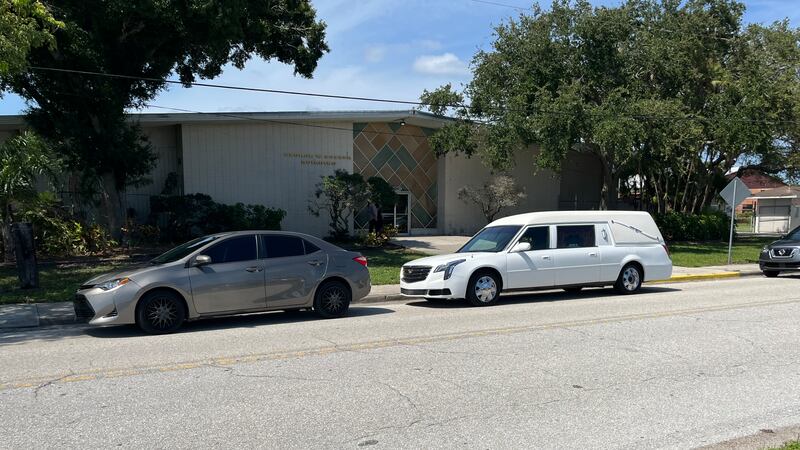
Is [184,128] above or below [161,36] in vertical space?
below

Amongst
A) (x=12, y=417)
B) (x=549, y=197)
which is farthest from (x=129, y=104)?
(x=549, y=197)

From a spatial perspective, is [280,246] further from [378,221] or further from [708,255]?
[708,255]

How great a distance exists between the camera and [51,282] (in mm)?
Result: 15094

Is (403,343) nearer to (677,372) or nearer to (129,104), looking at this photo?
(677,372)

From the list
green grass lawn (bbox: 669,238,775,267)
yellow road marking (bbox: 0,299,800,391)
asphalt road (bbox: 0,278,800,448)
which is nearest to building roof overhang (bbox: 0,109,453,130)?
green grass lawn (bbox: 669,238,775,267)

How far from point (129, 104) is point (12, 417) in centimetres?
1606

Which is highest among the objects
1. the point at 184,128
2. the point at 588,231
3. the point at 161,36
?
the point at 161,36

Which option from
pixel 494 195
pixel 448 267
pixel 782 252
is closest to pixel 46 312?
pixel 448 267

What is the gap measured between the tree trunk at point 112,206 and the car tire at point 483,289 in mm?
12993

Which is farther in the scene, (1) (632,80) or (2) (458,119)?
(2) (458,119)

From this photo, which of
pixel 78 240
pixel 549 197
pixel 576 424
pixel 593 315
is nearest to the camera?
pixel 576 424

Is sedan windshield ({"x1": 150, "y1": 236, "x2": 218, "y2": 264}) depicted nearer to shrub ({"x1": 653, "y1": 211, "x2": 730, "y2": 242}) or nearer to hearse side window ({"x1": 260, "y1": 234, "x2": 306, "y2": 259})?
hearse side window ({"x1": 260, "y1": 234, "x2": 306, "y2": 259})

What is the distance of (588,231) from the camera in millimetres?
14133

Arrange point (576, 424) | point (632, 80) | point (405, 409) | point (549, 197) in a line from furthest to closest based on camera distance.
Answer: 1. point (549, 197)
2. point (632, 80)
3. point (405, 409)
4. point (576, 424)
